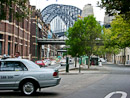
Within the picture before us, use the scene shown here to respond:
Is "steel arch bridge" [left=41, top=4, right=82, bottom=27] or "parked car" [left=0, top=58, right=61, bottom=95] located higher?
"steel arch bridge" [left=41, top=4, right=82, bottom=27]

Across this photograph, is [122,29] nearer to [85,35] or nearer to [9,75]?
[85,35]

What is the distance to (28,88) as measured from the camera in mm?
10383

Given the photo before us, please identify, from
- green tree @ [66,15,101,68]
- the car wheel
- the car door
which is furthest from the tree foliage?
the car door

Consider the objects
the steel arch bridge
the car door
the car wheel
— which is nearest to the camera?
the car door

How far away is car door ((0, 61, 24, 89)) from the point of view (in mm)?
10188

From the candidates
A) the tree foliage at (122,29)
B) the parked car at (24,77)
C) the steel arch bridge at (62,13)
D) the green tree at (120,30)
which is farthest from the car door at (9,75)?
the steel arch bridge at (62,13)

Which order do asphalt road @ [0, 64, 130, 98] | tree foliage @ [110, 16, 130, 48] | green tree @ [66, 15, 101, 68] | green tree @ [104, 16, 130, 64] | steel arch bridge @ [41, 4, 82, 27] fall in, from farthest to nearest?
1. steel arch bridge @ [41, 4, 82, 27]
2. green tree @ [66, 15, 101, 68]
3. green tree @ [104, 16, 130, 64]
4. tree foliage @ [110, 16, 130, 48]
5. asphalt road @ [0, 64, 130, 98]

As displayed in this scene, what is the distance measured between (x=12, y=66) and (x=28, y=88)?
120 centimetres

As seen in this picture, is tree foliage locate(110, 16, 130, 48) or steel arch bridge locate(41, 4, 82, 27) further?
steel arch bridge locate(41, 4, 82, 27)

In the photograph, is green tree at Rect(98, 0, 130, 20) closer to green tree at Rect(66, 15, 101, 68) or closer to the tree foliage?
the tree foliage

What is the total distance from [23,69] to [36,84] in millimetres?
876

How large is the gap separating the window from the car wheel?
660 mm

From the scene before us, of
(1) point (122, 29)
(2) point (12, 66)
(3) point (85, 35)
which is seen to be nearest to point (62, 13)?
(3) point (85, 35)

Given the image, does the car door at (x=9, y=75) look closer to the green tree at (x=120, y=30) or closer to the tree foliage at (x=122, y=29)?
the green tree at (x=120, y=30)
